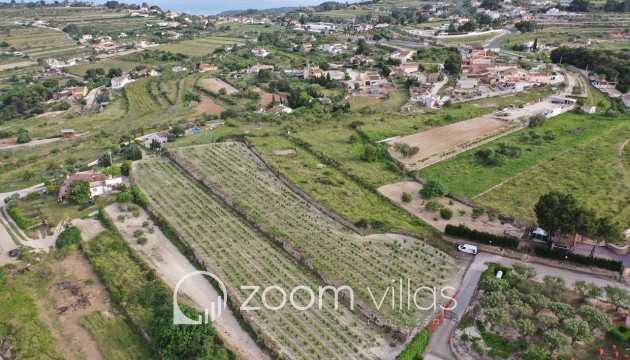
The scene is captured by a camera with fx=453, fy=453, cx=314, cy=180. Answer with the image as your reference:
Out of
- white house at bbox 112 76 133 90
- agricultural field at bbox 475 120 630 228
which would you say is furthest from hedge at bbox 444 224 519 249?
white house at bbox 112 76 133 90

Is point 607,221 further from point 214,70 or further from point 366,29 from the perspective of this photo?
point 366,29

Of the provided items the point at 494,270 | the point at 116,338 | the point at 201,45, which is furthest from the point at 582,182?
the point at 201,45

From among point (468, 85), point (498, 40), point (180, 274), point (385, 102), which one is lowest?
point (180, 274)

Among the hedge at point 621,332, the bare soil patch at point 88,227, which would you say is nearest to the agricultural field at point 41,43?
the bare soil patch at point 88,227

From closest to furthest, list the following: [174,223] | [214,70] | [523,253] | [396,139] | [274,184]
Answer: [523,253], [174,223], [274,184], [396,139], [214,70]

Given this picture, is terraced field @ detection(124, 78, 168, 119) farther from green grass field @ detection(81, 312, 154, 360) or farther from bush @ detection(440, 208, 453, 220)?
bush @ detection(440, 208, 453, 220)

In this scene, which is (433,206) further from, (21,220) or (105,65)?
(105,65)

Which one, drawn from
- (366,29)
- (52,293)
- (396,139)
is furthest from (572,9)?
(52,293)
